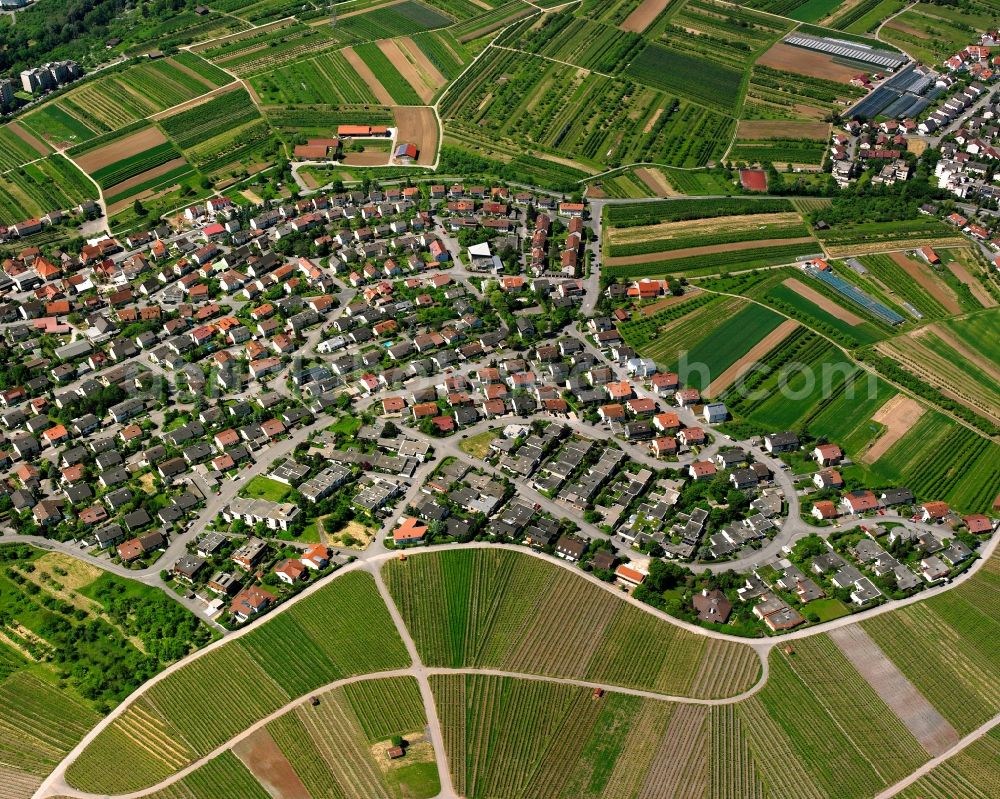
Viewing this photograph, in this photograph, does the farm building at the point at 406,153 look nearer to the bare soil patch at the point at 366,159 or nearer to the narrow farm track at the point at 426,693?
the bare soil patch at the point at 366,159

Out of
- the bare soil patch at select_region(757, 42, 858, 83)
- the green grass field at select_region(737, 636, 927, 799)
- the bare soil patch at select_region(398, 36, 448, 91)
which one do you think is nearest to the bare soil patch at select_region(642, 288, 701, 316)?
the green grass field at select_region(737, 636, 927, 799)

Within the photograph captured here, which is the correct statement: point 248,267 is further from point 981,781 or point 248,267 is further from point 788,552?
point 981,781

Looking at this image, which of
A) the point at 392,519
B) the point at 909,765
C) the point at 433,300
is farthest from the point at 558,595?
the point at 433,300

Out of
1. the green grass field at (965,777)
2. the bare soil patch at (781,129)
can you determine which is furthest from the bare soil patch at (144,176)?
the green grass field at (965,777)

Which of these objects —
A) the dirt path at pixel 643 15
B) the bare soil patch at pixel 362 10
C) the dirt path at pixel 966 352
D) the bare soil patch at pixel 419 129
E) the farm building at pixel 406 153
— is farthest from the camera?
the bare soil patch at pixel 362 10

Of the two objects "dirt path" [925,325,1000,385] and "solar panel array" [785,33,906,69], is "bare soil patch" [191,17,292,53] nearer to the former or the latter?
"solar panel array" [785,33,906,69]

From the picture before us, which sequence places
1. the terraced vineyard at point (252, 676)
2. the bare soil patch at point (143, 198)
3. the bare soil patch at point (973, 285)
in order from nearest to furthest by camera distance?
the terraced vineyard at point (252, 676) → the bare soil patch at point (973, 285) → the bare soil patch at point (143, 198)

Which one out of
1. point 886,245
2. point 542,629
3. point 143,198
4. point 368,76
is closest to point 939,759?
point 542,629

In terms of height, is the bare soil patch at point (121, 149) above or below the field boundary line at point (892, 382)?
above
